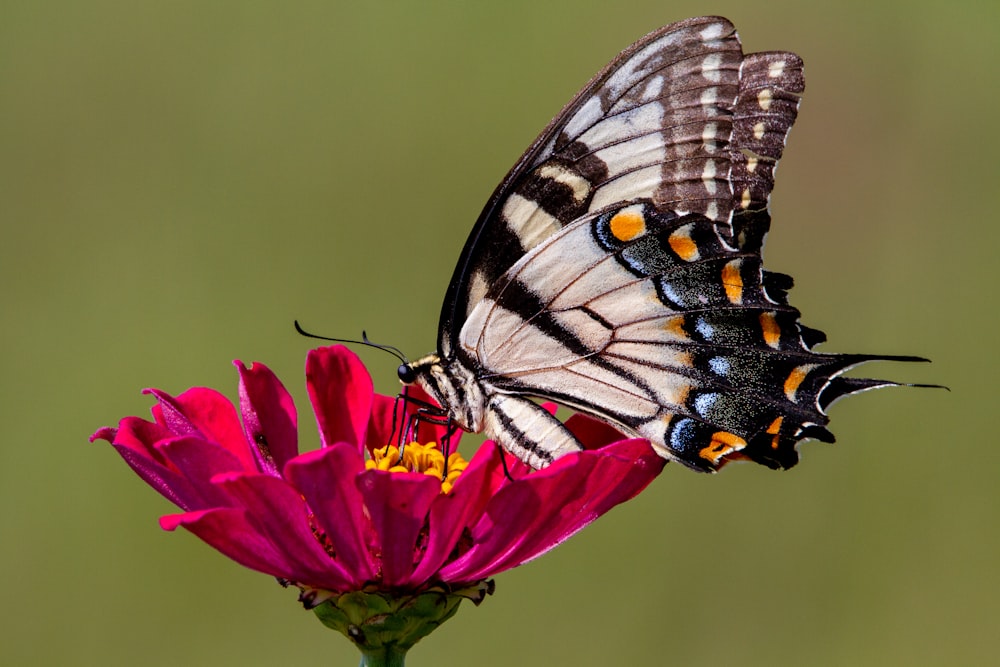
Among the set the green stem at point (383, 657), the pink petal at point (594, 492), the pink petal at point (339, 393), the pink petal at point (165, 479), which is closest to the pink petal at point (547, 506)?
the pink petal at point (594, 492)

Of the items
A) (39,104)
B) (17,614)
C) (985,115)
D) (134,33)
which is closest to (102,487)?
(17,614)

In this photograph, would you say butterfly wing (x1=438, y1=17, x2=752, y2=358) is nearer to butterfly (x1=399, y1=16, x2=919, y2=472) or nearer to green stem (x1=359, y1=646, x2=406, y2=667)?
butterfly (x1=399, y1=16, x2=919, y2=472)

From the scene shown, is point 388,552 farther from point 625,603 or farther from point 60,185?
point 60,185

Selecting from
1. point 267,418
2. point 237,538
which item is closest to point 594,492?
point 237,538

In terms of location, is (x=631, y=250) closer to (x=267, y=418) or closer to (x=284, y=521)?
(x=267, y=418)

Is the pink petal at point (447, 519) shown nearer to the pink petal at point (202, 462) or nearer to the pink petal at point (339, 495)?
the pink petal at point (339, 495)
